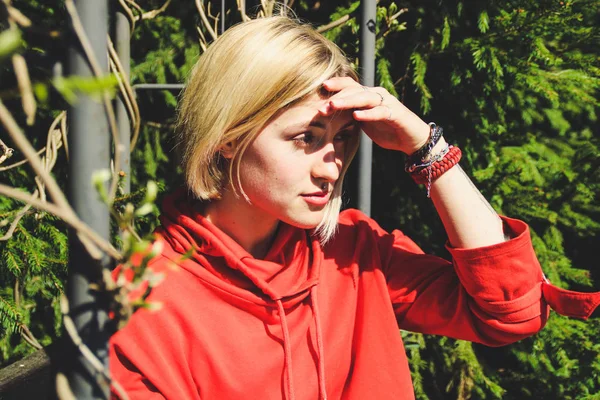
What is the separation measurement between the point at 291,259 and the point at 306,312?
0.53ft

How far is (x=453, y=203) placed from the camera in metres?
1.50

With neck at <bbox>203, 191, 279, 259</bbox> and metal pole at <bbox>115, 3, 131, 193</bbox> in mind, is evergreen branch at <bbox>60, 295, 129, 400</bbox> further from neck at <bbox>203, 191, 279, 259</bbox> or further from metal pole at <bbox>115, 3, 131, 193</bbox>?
metal pole at <bbox>115, 3, 131, 193</bbox>

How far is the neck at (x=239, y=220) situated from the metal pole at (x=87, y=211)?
0.84 metres

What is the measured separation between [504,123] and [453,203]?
3.16 feet

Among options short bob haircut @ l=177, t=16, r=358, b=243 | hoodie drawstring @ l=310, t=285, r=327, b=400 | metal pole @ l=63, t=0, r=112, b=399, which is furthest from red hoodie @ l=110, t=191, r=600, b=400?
metal pole @ l=63, t=0, r=112, b=399

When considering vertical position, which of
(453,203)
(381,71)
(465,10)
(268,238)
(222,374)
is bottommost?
(222,374)

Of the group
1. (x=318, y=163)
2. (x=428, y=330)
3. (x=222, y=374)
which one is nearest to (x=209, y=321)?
(x=222, y=374)

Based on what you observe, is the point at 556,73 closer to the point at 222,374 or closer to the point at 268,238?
the point at 268,238

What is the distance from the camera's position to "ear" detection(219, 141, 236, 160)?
1470mm

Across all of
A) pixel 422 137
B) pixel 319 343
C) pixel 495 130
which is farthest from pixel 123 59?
pixel 495 130

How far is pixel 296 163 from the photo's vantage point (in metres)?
→ 1.38

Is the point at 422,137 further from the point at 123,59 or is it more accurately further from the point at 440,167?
the point at 123,59

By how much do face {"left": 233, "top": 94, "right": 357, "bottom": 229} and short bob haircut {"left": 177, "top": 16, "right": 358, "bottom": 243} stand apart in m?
0.03

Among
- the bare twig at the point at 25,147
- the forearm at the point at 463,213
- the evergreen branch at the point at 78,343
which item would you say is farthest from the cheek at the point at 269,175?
A: the bare twig at the point at 25,147
